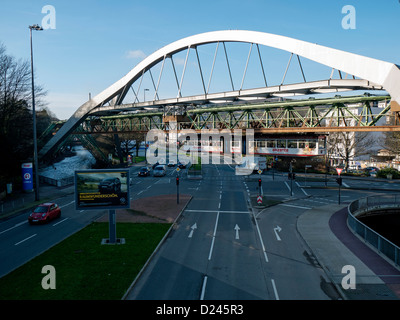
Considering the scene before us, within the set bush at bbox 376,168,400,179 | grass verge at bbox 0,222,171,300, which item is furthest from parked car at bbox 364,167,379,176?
grass verge at bbox 0,222,171,300

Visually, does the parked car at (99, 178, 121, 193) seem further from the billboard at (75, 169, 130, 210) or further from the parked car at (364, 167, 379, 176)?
the parked car at (364, 167, 379, 176)

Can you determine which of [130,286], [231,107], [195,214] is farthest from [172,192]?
[130,286]

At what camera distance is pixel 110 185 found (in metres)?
19.8

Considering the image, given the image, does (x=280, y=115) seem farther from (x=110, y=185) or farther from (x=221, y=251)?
(x=110, y=185)

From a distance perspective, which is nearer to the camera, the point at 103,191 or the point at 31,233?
the point at 103,191

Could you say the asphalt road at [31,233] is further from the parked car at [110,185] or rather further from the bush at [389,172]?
the bush at [389,172]

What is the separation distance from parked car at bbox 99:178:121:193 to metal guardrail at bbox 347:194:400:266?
16334 mm

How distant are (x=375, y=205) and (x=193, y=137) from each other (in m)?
35.5

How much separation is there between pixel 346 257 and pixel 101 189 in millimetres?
15347

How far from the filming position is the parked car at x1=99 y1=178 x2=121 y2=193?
64.6 feet

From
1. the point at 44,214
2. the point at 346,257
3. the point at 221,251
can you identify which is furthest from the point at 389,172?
the point at 44,214

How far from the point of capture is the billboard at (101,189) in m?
19.5

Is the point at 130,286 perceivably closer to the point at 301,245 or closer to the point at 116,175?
the point at 116,175

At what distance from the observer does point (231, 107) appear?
146ft
